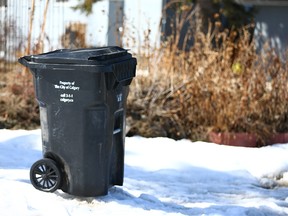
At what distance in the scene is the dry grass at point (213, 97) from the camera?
1001 centimetres

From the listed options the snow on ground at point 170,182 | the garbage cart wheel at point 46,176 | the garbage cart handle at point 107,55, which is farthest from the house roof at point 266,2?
the garbage cart wheel at point 46,176

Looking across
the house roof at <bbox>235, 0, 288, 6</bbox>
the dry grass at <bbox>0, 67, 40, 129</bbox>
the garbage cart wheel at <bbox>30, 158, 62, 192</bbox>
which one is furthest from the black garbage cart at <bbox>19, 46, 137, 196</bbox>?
the house roof at <bbox>235, 0, 288, 6</bbox>

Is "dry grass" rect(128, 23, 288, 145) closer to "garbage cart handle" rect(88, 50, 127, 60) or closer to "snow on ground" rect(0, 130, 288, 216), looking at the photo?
"snow on ground" rect(0, 130, 288, 216)

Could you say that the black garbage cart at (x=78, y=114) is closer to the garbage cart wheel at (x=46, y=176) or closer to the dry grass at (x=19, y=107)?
the garbage cart wheel at (x=46, y=176)

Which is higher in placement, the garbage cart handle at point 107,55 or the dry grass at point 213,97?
the garbage cart handle at point 107,55

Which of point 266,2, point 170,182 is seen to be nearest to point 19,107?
point 170,182

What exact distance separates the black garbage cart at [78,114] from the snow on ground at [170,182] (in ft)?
0.75

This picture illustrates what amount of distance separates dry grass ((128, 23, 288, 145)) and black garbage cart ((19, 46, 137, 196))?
3.99m

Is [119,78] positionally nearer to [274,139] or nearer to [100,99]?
[100,99]

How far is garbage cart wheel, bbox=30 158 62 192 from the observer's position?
6031 millimetres

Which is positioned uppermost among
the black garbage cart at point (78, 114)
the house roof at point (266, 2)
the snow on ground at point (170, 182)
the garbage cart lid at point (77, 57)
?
the house roof at point (266, 2)

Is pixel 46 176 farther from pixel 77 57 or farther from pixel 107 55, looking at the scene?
pixel 107 55

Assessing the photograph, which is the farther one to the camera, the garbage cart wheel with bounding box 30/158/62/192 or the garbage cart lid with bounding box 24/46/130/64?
the garbage cart wheel with bounding box 30/158/62/192

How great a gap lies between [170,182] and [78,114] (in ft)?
7.74
